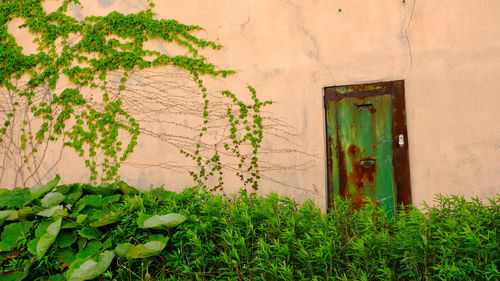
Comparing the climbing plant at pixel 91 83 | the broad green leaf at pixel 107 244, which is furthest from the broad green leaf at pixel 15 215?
the climbing plant at pixel 91 83

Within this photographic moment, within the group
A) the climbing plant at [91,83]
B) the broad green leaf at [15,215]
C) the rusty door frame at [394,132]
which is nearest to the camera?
the broad green leaf at [15,215]

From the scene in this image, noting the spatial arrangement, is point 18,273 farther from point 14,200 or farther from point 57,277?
point 14,200

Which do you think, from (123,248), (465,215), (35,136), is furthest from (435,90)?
(35,136)

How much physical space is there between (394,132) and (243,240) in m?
2.90

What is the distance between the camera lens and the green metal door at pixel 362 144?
12.2 feet

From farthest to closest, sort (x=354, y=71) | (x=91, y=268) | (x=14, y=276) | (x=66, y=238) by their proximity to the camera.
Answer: (x=354, y=71) → (x=66, y=238) → (x=14, y=276) → (x=91, y=268)

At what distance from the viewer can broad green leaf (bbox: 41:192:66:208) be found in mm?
1932

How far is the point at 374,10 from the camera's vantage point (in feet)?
12.9

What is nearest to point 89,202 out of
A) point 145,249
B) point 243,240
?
point 145,249

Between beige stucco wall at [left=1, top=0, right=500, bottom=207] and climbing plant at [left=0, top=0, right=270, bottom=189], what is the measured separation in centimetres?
19

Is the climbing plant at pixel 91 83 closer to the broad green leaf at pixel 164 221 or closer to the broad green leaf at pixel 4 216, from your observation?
the broad green leaf at pixel 4 216

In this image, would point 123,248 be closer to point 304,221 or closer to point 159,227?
point 159,227

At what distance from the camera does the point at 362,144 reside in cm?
384

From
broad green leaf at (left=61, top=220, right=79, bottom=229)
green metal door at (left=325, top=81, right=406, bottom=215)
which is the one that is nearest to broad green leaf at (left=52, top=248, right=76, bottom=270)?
broad green leaf at (left=61, top=220, right=79, bottom=229)
